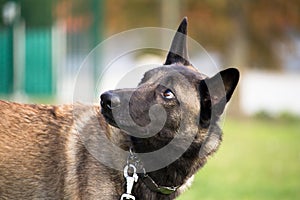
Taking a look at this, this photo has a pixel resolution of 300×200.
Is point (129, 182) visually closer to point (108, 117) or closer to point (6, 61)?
point (108, 117)

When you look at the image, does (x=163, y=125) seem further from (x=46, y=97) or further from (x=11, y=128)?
(x=46, y=97)

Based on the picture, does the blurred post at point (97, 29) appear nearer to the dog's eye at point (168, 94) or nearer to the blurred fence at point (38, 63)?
the blurred fence at point (38, 63)

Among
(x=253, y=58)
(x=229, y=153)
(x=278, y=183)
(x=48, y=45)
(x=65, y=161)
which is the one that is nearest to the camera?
(x=65, y=161)

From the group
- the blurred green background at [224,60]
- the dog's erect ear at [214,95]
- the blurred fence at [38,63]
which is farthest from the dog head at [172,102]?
the blurred fence at [38,63]

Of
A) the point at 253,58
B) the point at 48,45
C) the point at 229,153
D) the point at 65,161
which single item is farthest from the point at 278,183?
the point at 253,58

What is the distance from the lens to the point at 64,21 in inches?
724

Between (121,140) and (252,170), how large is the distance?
573 centimetres

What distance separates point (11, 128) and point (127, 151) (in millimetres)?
737

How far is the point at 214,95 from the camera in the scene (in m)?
4.87

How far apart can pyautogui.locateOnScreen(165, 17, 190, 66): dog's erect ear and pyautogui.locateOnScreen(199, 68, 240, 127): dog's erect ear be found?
0.45 metres

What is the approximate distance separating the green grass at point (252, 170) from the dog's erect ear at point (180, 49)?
37.5 inches

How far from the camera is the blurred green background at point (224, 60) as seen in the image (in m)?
10.0

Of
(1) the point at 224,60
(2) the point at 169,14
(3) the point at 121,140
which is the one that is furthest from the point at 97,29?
(3) the point at 121,140

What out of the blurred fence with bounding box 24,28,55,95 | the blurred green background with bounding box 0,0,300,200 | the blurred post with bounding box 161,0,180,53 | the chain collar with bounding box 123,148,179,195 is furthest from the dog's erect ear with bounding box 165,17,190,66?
the blurred post with bounding box 161,0,180,53
